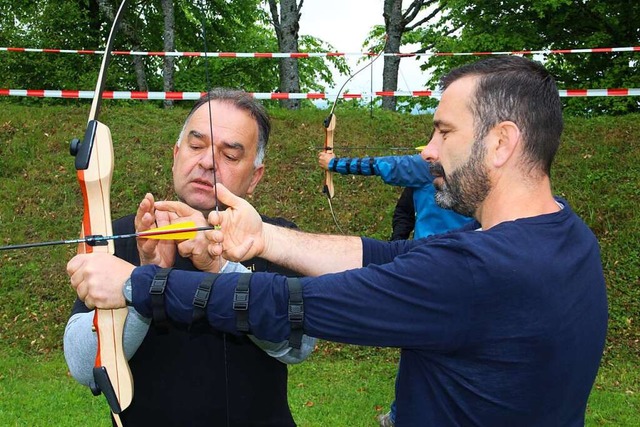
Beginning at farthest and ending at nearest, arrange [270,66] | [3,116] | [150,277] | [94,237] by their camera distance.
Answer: [270,66] → [3,116] → [94,237] → [150,277]

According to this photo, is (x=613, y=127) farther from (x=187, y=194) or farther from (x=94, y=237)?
(x=94, y=237)

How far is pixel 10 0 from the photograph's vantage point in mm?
11688

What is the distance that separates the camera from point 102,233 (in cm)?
141

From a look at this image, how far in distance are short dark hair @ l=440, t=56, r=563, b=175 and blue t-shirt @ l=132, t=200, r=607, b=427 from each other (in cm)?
23

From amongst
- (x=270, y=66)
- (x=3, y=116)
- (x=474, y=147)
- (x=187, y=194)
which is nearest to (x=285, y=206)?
(x=3, y=116)

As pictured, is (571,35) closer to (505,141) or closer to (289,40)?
(289,40)

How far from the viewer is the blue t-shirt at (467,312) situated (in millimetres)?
1155

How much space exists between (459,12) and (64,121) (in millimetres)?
7848

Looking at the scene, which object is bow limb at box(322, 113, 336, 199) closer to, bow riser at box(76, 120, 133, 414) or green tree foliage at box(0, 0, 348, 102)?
bow riser at box(76, 120, 133, 414)

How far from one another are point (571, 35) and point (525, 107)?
1098 centimetres

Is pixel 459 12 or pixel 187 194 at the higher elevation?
pixel 459 12

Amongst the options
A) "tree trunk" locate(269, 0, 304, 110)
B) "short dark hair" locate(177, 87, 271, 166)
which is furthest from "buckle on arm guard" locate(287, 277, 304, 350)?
"tree trunk" locate(269, 0, 304, 110)

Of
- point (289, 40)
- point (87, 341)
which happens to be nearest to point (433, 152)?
point (87, 341)

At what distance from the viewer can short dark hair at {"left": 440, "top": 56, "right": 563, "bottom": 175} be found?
1372mm
